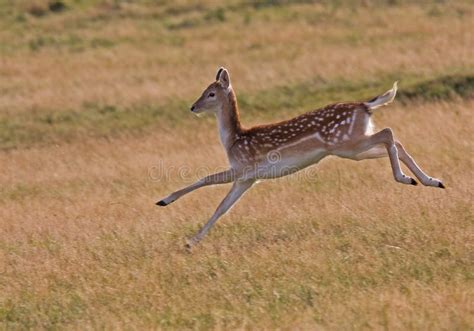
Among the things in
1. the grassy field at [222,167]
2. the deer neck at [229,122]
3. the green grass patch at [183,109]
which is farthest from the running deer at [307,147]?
the green grass patch at [183,109]

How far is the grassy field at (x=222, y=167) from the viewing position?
8.35 meters

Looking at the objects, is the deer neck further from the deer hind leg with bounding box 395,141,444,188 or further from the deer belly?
the deer hind leg with bounding box 395,141,444,188

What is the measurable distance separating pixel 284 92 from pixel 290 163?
893cm

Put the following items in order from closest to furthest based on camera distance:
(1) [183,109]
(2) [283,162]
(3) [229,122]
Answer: (2) [283,162], (3) [229,122], (1) [183,109]

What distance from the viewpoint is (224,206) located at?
10.5 metres

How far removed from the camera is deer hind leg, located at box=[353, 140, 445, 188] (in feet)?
33.8

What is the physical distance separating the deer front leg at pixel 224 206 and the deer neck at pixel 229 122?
0.49m

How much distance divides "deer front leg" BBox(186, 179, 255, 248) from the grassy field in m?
0.20

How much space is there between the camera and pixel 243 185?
1076cm

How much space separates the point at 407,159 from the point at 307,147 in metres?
0.93

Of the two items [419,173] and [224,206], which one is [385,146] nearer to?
[419,173]

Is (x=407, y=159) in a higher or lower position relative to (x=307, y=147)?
lower

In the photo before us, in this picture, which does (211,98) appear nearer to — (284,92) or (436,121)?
(436,121)

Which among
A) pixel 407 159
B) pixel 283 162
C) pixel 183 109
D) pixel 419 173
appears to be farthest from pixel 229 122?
pixel 183 109
